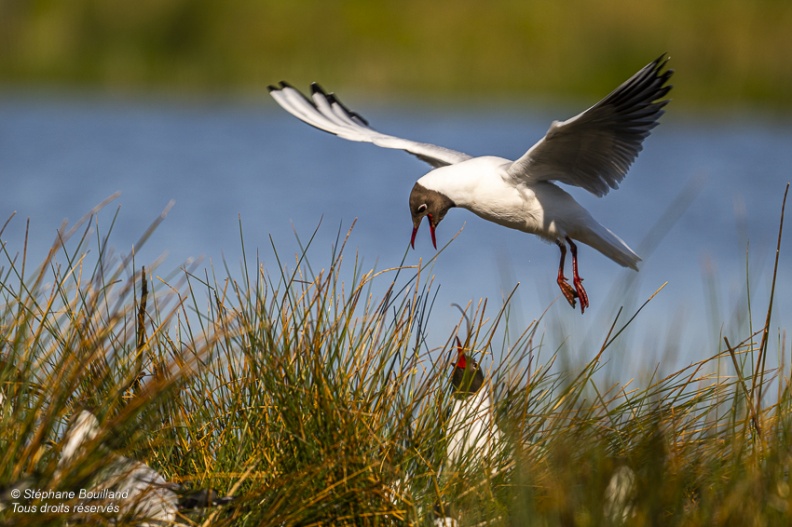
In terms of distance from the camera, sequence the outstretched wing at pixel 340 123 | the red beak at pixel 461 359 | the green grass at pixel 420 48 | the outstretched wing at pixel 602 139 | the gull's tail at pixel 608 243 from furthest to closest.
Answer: the green grass at pixel 420 48, the outstretched wing at pixel 340 123, the gull's tail at pixel 608 243, the outstretched wing at pixel 602 139, the red beak at pixel 461 359

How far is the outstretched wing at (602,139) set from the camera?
3.82 metres

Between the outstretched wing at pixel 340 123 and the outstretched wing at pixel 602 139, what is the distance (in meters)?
0.63

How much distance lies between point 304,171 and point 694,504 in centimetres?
1510

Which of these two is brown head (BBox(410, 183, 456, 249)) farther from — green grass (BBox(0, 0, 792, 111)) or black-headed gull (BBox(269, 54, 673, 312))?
green grass (BBox(0, 0, 792, 111))

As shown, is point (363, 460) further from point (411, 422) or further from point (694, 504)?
point (694, 504)

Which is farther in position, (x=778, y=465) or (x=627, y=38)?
(x=627, y=38)

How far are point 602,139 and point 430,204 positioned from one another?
727mm

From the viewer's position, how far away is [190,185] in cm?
1602

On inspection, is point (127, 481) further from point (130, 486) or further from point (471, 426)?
point (471, 426)

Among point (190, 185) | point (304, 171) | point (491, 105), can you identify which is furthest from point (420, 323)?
point (491, 105)

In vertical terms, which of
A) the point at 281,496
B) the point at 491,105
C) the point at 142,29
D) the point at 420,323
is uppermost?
the point at 142,29

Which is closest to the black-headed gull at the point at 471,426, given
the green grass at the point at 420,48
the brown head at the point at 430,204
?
the brown head at the point at 430,204

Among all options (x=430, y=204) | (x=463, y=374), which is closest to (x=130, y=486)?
(x=463, y=374)

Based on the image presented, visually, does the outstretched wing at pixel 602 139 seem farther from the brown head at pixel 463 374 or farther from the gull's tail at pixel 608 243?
the brown head at pixel 463 374
